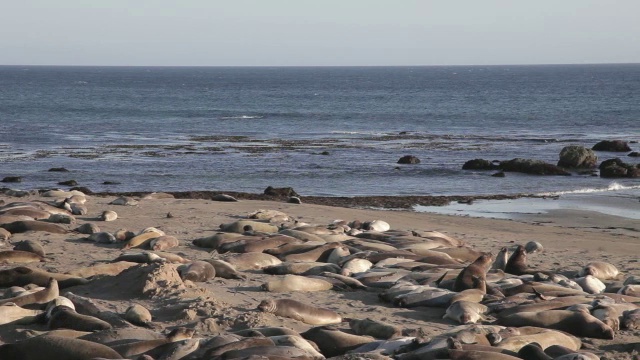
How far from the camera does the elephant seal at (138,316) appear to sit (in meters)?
7.20

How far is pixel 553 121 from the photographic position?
57.4 meters

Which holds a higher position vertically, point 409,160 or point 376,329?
point 376,329

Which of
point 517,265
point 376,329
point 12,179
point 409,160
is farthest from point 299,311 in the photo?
point 409,160

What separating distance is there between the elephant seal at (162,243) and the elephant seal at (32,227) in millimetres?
1785

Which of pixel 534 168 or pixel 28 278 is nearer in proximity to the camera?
pixel 28 278

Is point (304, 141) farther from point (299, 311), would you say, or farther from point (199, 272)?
point (299, 311)

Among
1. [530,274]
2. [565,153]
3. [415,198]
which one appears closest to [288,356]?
[530,274]

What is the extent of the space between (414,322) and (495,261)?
3.41m

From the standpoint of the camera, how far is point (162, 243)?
37.1 ft

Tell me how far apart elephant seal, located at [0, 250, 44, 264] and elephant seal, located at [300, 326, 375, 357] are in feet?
14.7

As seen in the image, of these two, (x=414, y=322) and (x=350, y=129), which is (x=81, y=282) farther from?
(x=350, y=129)

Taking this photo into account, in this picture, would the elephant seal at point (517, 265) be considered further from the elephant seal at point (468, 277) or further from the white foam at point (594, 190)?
the white foam at point (594, 190)

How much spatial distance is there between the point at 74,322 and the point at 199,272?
8.11ft

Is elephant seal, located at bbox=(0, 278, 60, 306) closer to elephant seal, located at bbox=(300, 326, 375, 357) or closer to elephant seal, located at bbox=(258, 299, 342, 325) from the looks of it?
elephant seal, located at bbox=(258, 299, 342, 325)
